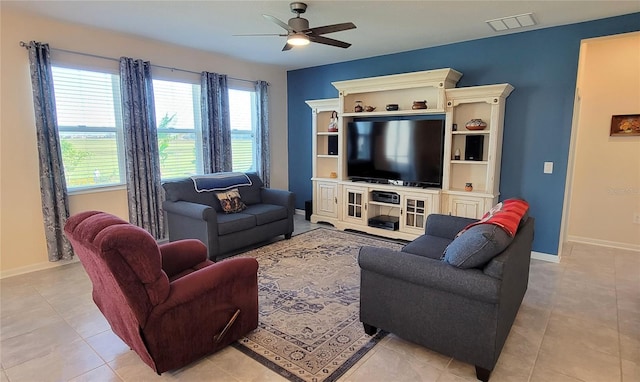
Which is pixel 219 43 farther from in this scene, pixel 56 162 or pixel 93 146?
pixel 56 162

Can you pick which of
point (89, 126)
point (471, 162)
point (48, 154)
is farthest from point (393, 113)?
point (48, 154)

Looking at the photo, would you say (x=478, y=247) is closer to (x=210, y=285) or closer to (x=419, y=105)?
(x=210, y=285)

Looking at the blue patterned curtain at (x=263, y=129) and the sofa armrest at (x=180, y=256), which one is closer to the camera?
the sofa armrest at (x=180, y=256)

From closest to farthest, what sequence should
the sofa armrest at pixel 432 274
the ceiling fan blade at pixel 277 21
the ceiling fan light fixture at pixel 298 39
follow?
the sofa armrest at pixel 432 274
the ceiling fan blade at pixel 277 21
the ceiling fan light fixture at pixel 298 39

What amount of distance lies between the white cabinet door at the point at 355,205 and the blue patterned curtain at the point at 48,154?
11.5 feet

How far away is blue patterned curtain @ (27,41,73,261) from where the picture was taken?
11.7 ft

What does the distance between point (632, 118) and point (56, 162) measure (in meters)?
6.73

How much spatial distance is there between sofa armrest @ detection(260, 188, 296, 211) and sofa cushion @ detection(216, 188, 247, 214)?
1.43ft

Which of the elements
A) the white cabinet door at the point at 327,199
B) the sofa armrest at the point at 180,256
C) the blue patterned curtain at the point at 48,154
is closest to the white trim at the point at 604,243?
the white cabinet door at the point at 327,199

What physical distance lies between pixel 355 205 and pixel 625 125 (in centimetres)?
357

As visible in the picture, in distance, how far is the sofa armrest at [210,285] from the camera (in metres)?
2.04

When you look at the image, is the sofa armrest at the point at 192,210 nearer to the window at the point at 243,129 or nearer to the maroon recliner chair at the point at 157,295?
the maroon recliner chair at the point at 157,295

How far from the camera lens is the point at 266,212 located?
14.9 ft

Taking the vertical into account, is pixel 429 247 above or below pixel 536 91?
below
